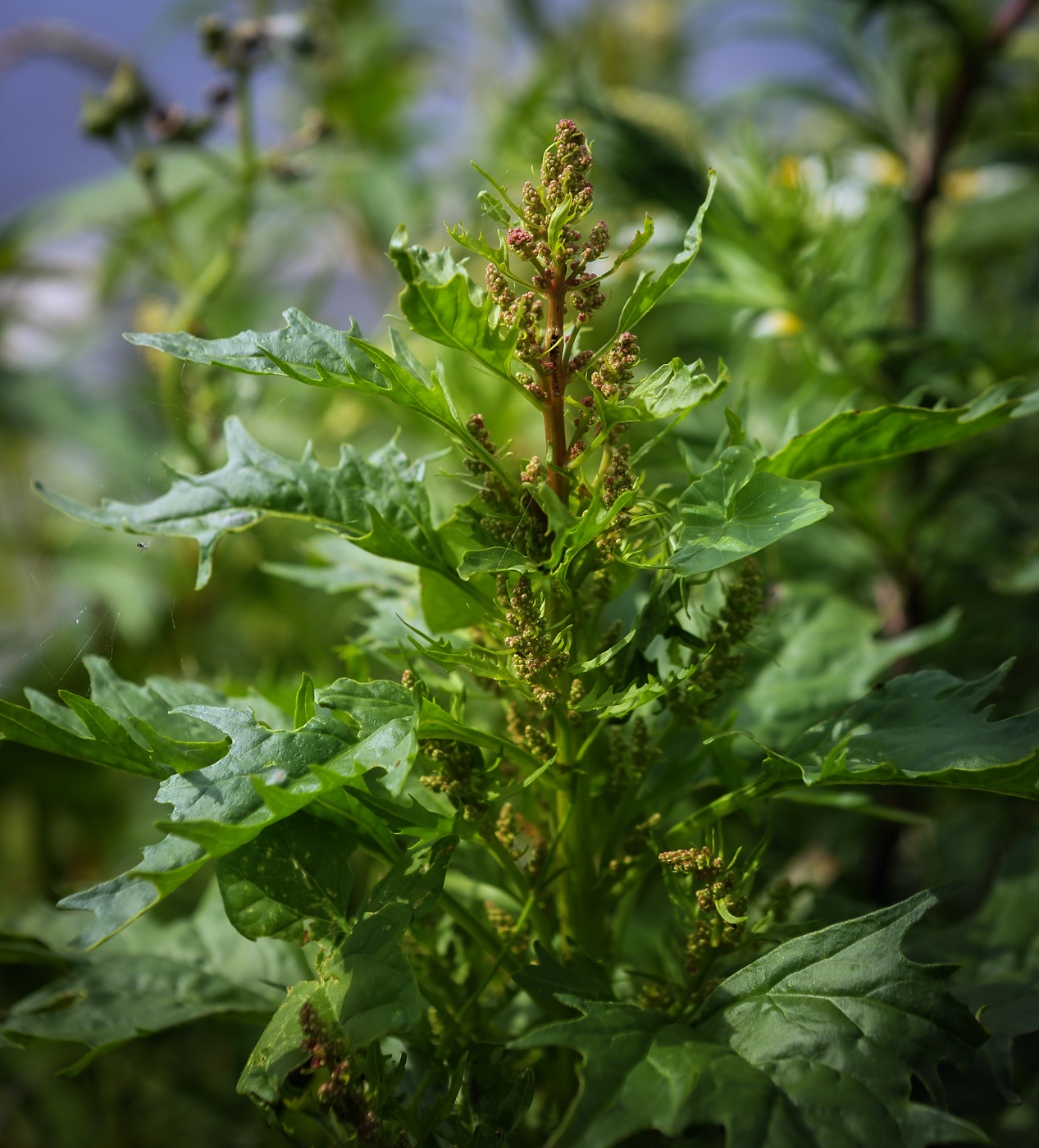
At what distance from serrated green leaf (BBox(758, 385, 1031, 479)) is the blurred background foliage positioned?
44 millimetres

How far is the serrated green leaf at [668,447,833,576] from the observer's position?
0.31 m

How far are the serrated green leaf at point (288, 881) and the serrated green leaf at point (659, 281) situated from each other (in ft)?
0.78

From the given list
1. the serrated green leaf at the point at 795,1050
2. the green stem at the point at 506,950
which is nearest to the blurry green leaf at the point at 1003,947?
the serrated green leaf at the point at 795,1050

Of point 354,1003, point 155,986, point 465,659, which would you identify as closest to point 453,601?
point 465,659

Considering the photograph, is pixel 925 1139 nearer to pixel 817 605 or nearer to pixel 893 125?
pixel 817 605

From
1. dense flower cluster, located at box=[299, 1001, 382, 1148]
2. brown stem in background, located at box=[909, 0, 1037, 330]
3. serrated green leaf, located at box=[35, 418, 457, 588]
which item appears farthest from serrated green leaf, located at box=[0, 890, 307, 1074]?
brown stem in background, located at box=[909, 0, 1037, 330]

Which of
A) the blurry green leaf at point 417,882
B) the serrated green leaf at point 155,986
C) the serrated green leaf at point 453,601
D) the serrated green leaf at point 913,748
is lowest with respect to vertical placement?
the serrated green leaf at point 155,986

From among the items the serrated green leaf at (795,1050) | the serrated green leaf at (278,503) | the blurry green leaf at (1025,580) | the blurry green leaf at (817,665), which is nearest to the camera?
the serrated green leaf at (795,1050)

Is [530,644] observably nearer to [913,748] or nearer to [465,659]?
[465,659]

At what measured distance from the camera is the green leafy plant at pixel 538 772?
31cm

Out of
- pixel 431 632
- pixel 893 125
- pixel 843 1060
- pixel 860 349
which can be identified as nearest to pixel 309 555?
pixel 431 632

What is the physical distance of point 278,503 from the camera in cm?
40

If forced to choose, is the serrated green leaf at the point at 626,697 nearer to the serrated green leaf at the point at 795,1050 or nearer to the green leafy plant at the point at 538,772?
the green leafy plant at the point at 538,772

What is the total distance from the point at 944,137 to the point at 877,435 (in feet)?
2.06
